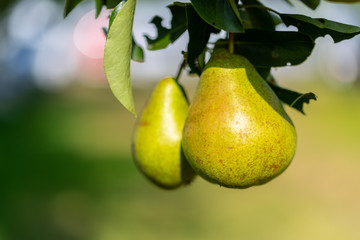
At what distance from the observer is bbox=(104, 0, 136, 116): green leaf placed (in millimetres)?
655

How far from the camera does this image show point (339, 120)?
7809 mm

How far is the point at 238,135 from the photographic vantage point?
715 millimetres

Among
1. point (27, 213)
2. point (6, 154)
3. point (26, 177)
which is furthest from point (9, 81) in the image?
point (27, 213)

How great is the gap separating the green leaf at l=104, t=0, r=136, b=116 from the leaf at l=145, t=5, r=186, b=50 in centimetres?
24

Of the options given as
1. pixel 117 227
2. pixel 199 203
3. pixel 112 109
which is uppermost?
pixel 117 227

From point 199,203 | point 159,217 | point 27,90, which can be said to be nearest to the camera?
point 159,217

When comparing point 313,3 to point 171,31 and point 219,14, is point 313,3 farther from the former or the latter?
point 171,31

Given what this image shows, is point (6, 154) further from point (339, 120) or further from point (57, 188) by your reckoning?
point (339, 120)

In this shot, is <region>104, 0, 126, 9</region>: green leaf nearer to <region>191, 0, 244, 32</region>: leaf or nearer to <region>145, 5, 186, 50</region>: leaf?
<region>145, 5, 186, 50</region>: leaf

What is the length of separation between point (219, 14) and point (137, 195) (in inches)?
148

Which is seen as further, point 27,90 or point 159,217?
point 27,90

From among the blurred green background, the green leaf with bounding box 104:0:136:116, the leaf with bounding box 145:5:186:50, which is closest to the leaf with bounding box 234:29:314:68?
the leaf with bounding box 145:5:186:50

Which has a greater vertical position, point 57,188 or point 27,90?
point 57,188

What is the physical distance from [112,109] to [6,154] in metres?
3.99
